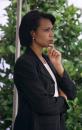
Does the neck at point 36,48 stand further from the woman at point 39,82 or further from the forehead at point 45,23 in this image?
the forehead at point 45,23

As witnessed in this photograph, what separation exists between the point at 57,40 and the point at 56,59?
134cm

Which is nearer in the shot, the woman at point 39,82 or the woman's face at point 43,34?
the woman at point 39,82

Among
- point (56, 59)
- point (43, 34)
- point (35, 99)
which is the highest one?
point (43, 34)

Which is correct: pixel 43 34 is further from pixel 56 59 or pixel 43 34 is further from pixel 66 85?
pixel 66 85

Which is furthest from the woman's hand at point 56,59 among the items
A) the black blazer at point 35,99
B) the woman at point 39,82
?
the black blazer at point 35,99

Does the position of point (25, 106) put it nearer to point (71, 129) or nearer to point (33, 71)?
point (33, 71)

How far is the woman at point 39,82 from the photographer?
6.43 ft

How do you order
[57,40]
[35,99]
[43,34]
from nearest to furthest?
[35,99] < [43,34] < [57,40]

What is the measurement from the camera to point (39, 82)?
1.97 m

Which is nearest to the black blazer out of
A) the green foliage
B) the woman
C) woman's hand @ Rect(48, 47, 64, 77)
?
the woman

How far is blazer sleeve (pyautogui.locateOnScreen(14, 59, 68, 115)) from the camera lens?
76.8 inches

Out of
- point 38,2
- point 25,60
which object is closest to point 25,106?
point 25,60

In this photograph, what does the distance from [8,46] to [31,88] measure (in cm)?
150

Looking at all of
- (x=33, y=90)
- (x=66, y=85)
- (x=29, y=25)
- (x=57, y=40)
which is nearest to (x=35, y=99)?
(x=33, y=90)
